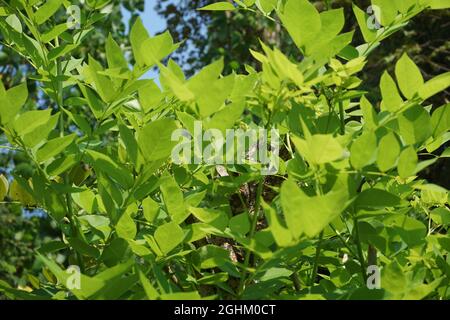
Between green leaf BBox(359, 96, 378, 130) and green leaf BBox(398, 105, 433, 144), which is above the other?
green leaf BBox(359, 96, 378, 130)

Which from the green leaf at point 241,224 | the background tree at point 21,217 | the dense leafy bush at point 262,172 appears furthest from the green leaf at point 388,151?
the background tree at point 21,217

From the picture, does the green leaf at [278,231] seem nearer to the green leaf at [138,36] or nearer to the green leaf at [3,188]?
the green leaf at [138,36]

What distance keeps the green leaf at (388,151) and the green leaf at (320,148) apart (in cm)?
3

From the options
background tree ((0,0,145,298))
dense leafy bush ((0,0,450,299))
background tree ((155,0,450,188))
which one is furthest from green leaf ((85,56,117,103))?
background tree ((155,0,450,188))

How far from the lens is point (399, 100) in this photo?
0.52 m

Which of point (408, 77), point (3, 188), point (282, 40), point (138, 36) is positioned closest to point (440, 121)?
point (408, 77)

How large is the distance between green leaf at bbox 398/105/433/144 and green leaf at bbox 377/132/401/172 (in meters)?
0.05

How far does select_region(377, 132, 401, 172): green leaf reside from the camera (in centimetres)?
45

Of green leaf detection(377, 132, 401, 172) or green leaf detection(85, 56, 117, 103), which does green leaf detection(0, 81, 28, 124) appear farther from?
green leaf detection(377, 132, 401, 172)

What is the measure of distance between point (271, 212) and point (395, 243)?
17 centimetres

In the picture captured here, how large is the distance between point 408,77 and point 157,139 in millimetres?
213

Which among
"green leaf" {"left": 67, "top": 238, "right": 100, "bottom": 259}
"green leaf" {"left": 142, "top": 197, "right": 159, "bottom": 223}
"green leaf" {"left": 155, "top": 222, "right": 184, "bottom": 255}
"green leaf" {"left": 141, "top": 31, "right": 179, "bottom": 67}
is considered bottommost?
"green leaf" {"left": 155, "top": 222, "right": 184, "bottom": 255}
